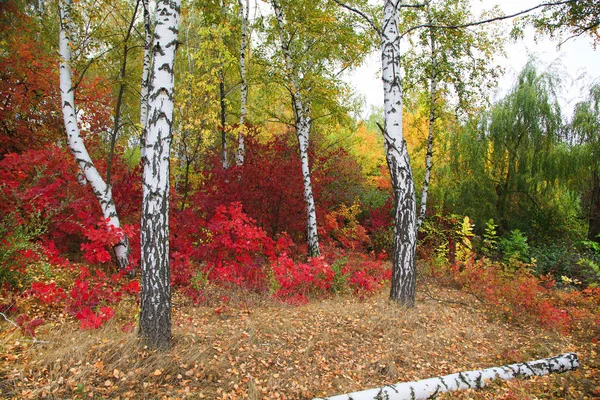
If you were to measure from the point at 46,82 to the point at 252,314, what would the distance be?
21.8 feet

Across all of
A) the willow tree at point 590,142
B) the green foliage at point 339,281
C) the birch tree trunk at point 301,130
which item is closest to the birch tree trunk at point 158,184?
the green foliage at point 339,281

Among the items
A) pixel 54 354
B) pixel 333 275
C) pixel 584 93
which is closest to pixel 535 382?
pixel 333 275

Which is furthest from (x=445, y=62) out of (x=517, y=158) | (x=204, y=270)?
(x=204, y=270)

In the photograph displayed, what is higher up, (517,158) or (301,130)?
(301,130)

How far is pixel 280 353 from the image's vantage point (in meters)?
3.80

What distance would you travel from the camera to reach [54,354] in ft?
10.1

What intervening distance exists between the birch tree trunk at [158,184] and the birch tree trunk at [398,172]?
3.19 meters

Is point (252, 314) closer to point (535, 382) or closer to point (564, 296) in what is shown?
point (535, 382)

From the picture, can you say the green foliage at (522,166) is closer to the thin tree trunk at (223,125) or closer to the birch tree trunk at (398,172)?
the birch tree trunk at (398,172)

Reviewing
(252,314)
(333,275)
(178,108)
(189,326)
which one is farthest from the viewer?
(178,108)

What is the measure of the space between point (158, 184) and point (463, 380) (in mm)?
3562

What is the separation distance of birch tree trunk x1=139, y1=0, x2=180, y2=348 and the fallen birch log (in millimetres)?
1773

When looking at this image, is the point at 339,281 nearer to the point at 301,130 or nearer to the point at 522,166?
the point at 301,130

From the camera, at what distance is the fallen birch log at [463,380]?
319cm
